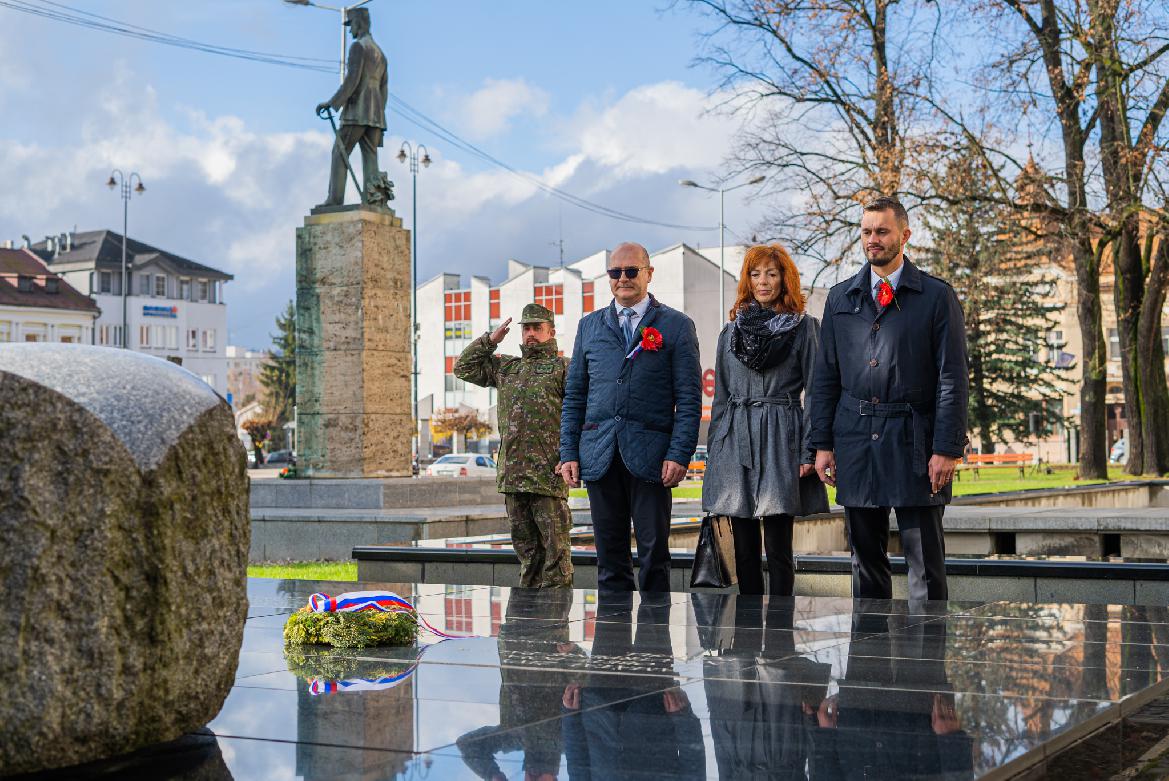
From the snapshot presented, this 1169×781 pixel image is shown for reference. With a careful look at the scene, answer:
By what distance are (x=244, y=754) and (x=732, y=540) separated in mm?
3885

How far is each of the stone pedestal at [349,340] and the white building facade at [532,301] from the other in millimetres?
51879

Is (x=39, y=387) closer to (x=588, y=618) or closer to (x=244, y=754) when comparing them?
(x=244, y=754)

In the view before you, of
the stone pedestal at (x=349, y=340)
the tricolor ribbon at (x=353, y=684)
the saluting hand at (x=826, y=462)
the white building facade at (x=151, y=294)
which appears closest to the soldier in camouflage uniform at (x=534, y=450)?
the saluting hand at (x=826, y=462)

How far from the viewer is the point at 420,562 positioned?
33.1ft

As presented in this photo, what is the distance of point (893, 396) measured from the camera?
628 centimetres

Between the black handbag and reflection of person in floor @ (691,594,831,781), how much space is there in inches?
17.9

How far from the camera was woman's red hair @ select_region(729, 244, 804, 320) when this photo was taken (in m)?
6.90

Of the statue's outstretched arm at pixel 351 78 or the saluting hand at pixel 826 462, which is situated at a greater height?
the statue's outstretched arm at pixel 351 78

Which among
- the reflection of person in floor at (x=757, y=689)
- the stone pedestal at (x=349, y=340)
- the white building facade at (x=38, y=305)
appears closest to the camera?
the reflection of person in floor at (x=757, y=689)

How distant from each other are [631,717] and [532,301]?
260 feet

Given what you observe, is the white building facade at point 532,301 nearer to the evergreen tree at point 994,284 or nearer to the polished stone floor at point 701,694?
the evergreen tree at point 994,284

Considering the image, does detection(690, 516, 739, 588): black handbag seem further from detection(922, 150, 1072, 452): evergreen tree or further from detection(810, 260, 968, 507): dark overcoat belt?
detection(922, 150, 1072, 452): evergreen tree

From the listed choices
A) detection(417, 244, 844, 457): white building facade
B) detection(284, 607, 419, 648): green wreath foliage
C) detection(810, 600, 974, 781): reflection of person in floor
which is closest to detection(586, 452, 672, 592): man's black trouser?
detection(284, 607, 419, 648): green wreath foliage

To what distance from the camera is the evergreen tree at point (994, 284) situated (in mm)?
24125
